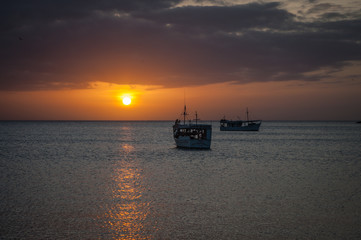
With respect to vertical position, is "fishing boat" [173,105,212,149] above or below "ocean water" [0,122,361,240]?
above

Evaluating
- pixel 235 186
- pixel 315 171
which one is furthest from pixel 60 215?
pixel 315 171

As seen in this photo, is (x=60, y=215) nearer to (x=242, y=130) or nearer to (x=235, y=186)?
(x=235, y=186)

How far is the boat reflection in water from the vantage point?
16.0m

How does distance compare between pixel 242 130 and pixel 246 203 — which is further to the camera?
pixel 242 130

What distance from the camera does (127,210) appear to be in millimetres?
19719

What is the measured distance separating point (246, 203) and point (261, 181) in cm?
837

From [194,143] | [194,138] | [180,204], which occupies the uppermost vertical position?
[194,138]

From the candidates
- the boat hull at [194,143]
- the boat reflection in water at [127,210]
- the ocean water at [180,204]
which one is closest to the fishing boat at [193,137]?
the boat hull at [194,143]

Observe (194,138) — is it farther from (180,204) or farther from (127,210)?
(127,210)

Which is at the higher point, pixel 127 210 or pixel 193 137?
pixel 193 137

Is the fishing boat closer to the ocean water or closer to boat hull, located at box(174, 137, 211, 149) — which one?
boat hull, located at box(174, 137, 211, 149)

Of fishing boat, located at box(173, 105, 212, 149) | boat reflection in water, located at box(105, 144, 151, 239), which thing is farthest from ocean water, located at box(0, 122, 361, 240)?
fishing boat, located at box(173, 105, 212, 149)

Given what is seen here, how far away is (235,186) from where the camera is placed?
2686cm

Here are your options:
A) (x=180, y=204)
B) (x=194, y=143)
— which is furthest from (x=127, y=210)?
(x=194, y=143)
